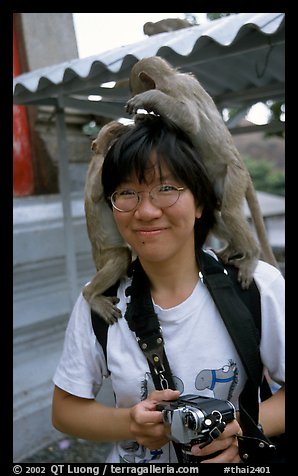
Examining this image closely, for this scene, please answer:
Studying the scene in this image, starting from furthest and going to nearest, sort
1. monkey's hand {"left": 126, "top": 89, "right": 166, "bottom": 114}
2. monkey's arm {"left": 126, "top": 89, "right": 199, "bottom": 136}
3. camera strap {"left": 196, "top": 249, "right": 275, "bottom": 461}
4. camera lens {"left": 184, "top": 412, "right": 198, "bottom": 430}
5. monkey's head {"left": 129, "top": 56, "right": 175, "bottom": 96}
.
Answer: monkey's head {"left": 129, "top": 56, "right": 175, "bottom": 96}
monkey's hand {"left": 126, "top": 89, "right": 166, "bottom": 114}
monkey's arm {"left": 126, "top": 89, "right": 199, "bottom": 136}
camera strap {"left": 196, "top": 249, "right": 275, "bottom": 461}
camera lens {"left": 184, "top": 412, "right": 198, "bottom": 430}

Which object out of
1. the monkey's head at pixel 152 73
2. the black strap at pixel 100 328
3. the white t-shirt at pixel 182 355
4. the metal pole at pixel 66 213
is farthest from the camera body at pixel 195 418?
the metal pole at pixel 66 213

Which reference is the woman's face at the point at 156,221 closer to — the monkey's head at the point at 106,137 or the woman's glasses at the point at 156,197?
the woman's glasses at the point at 156,197

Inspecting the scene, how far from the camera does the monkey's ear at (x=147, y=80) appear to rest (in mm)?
2213

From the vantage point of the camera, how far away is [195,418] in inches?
48.3

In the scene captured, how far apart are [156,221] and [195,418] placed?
1.67 feet

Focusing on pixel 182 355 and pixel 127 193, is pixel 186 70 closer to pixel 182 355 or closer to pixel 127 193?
pixel 127 193

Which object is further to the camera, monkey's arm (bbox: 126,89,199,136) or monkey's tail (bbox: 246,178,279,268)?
monkey's tail (bbox: 246,178,279,268)

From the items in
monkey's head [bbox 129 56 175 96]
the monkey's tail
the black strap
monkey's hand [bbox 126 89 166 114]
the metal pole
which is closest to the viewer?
the black strap

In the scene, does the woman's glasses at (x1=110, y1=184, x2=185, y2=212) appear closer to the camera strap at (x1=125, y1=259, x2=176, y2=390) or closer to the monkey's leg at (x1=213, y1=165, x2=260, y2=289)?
the camera strap at (x1=125, y1=259, x2=176, y2=390)

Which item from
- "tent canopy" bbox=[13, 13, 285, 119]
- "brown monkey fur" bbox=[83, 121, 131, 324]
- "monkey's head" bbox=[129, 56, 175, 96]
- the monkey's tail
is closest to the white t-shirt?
"brown monkey fur" bbox=[83, 121, 131, 324]

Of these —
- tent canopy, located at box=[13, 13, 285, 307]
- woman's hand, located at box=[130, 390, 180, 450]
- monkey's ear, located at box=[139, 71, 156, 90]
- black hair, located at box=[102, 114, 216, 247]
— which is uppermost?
tent canopy, located at box=[13, 13, 285, 307]

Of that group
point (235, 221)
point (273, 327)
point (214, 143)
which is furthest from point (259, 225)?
point (273, 327)

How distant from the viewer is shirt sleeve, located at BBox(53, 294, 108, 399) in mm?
1482
